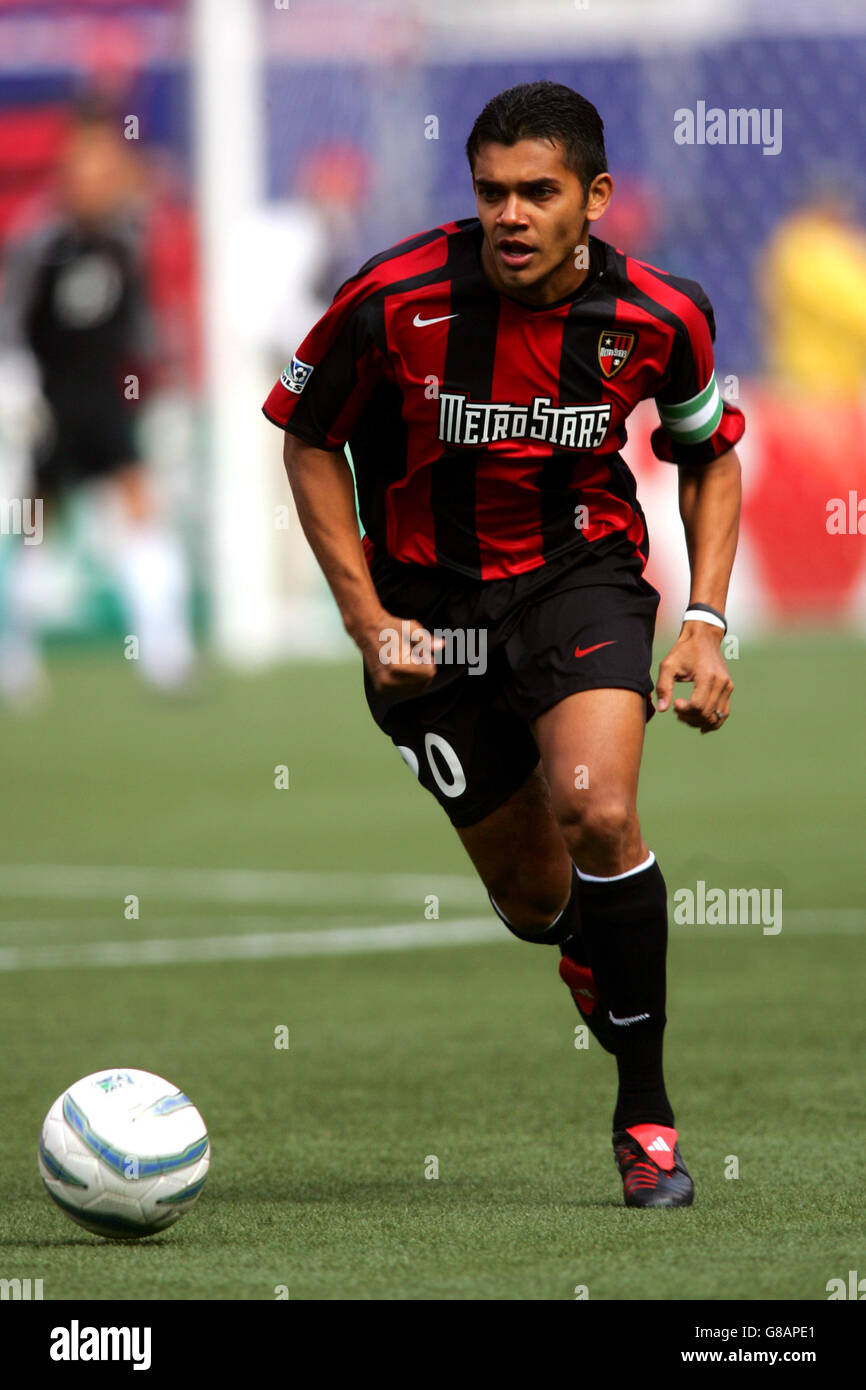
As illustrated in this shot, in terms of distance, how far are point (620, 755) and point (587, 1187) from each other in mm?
758

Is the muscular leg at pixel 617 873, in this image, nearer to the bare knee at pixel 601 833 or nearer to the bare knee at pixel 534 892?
the bare knee at pixel 601 833

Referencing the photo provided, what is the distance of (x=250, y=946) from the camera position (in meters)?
7.42

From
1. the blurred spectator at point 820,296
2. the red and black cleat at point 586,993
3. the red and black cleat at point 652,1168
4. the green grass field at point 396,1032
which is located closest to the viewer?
the green grass field at point 396,1032

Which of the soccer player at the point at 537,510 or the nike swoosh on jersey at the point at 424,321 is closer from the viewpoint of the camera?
the soccer player at the point at 537,510

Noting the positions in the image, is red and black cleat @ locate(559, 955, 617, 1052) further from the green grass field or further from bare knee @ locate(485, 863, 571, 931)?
the green grass field

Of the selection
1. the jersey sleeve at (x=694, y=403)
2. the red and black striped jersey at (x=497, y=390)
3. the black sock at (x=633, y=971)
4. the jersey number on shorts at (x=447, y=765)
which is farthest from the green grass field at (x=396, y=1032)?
the jersey sleeve at (x=694, y=403)

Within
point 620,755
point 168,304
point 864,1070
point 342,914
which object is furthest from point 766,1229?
point 168,304

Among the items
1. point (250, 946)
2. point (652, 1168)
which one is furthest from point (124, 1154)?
point (250, 946)

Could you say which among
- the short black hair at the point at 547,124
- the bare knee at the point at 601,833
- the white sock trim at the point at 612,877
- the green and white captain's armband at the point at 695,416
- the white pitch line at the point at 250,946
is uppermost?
the short black hair at the point at 547,124

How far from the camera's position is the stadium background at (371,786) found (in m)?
4.29

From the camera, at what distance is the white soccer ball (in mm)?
4047

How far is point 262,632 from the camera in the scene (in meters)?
17.2

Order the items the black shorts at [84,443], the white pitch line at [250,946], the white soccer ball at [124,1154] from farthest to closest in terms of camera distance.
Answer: the black shorts at [84,443] → the white pitch line at [250,946] → the white soccer ball at [124,1154]
